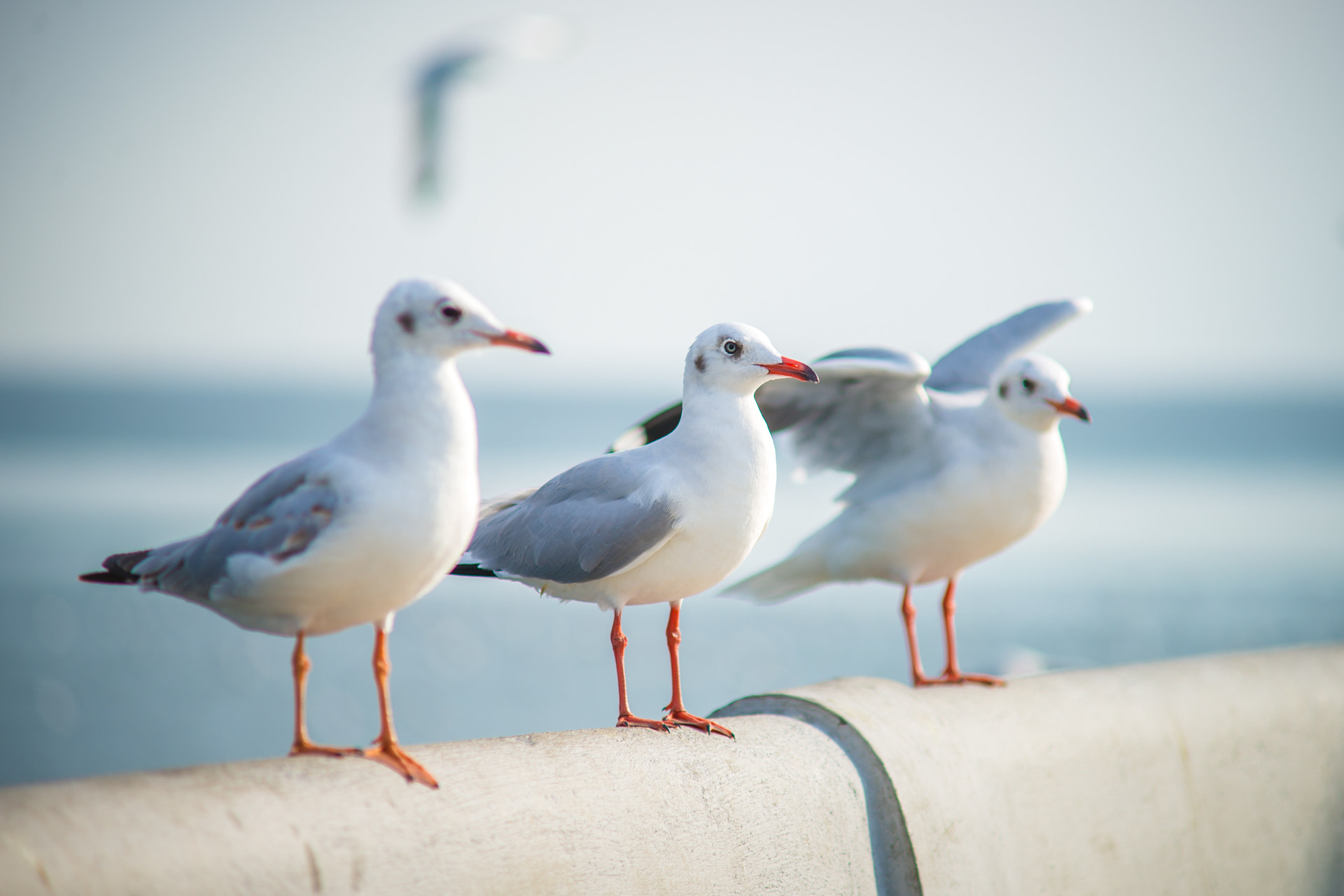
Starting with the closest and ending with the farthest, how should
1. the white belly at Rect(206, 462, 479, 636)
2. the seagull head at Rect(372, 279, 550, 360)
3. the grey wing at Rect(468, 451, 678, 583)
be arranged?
the white belly at Rect(206, 462, 479, 636), the seagull head at Rect(372, 279, 550, 360), the grey wing at Rect(468, 451, 678, 583)

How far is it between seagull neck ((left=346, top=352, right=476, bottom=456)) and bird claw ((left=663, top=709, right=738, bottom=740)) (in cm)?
102

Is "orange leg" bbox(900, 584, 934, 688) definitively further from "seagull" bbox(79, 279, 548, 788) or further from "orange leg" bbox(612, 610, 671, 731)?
"seagull" bbox(79, 279, 548, 788)

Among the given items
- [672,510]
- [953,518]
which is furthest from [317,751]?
[953,518]

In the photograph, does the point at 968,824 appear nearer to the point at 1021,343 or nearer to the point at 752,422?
the point at 752,422

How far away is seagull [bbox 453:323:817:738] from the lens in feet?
8.86

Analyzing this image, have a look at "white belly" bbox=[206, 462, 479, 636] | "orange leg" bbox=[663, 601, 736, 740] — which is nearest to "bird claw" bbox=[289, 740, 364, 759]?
"white belly" bbox=[206, 462, 479, 636]

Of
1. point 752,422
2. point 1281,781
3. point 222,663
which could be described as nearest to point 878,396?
point 752,422

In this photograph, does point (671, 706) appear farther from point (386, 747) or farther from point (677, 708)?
point (386, 747)

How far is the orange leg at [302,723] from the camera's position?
208cm

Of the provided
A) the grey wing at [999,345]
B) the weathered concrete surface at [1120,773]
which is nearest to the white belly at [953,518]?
the weathered concrete surface at [1120,773]

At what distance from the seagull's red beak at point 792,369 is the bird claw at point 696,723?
0.86 metres

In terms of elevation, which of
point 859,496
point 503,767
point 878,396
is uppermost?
point 878,396

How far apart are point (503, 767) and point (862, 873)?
1032 millimetres

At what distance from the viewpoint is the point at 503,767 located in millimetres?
2242
